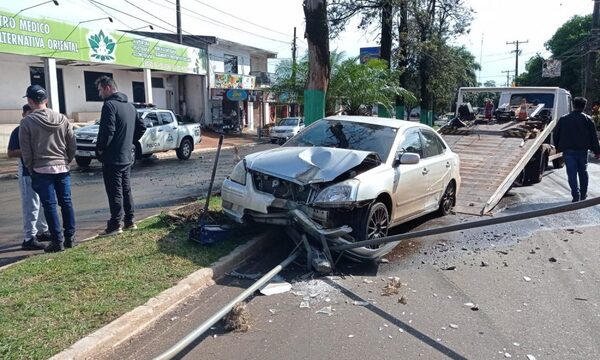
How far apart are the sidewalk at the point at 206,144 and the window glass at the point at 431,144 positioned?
471 inches

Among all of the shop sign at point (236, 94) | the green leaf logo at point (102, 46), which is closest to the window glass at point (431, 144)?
the green leaf logo at point (102, 46)

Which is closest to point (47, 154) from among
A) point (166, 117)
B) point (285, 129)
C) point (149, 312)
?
point (149, 312)

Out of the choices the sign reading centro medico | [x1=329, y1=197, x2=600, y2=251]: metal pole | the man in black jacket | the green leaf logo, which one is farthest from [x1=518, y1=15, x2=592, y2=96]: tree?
the man in black jacket

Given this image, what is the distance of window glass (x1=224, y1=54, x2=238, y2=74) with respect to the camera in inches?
1582

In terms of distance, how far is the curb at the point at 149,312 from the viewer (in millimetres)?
3510

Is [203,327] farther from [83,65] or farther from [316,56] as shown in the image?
[83,65]

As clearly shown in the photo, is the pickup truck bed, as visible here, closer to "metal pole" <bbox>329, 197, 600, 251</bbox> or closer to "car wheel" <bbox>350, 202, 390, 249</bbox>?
"car wheel" <bbox>350, 202, 390, 249</bbox>

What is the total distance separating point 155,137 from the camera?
17.5 m

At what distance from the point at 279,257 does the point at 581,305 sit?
10.4 ft

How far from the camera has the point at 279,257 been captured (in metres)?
6.16

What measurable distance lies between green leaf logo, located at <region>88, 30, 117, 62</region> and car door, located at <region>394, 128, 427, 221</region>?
2114 centimetres

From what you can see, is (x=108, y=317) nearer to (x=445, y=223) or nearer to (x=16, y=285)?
(x=16, y=285)

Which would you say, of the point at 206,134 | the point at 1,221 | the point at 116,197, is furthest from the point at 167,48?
the point at 116,197

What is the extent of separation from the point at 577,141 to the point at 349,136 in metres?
4.79
